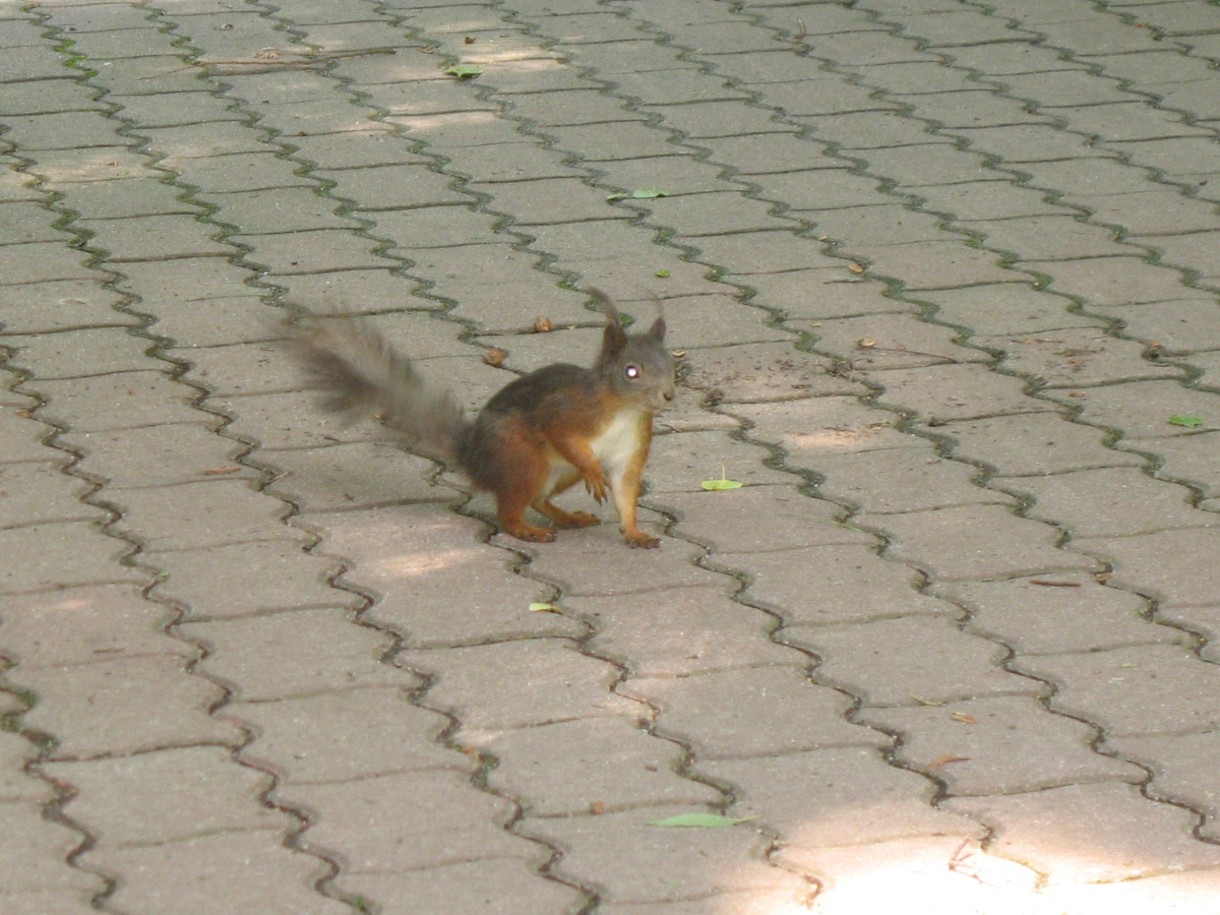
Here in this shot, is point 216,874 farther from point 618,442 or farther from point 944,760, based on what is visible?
point 618,442

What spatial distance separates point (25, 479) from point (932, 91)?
426 centimetres

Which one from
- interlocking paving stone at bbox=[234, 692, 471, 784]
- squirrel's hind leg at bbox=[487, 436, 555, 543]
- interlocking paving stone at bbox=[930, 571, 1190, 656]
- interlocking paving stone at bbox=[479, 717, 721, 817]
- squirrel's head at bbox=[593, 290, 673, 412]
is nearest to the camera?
interlocking paving stone at bbox=[479, 717, 721, 817]

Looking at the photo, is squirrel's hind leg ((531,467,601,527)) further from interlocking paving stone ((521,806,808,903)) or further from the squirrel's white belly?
interlocking paving stone ((521,806,808,903))

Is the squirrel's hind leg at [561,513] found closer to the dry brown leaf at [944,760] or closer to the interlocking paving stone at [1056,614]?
the interlocking paving stone at [1056,614]

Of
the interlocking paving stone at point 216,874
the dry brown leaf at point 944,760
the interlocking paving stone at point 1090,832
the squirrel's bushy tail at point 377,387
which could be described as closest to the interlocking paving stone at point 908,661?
the dry brown leaf at point 944,760

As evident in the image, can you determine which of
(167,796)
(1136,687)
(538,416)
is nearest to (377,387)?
(538,416)

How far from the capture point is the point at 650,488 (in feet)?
16.8

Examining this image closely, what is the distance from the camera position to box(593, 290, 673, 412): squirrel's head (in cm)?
469

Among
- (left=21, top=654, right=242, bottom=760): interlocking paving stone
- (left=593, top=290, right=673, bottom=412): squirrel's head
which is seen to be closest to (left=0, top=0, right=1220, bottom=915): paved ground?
(left=21, top=654, right=242, bottom=760): interlocking paving stone

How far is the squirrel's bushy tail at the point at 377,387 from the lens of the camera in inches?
196

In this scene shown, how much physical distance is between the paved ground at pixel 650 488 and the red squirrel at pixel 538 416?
14 cm

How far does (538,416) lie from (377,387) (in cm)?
41

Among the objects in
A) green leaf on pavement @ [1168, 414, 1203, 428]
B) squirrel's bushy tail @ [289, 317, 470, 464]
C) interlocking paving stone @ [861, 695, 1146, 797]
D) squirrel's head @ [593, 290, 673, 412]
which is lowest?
interlocking paving stone @ [861, 695, 1146, 797]

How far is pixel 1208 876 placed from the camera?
343cm
